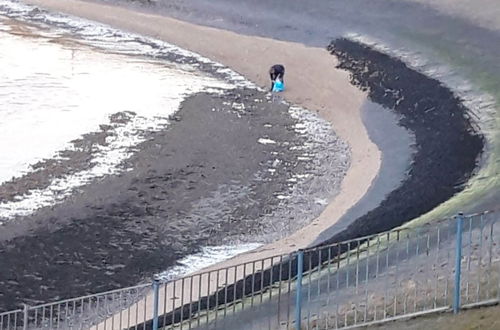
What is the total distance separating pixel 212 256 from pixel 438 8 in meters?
22.3

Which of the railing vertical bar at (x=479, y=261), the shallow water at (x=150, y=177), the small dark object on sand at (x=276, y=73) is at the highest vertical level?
the small dark object on sand at (x=276, y=73)

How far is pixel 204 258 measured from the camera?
72.6 feet

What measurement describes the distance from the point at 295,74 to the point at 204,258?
16.6 m

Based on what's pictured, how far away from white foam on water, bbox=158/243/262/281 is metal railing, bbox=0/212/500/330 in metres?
1.32

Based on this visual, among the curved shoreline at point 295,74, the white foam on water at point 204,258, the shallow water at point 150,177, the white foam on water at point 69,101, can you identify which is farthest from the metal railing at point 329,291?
the white foam on water at point 69,101

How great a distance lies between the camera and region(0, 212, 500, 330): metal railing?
14484mm

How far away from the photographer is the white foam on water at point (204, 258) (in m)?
21.3

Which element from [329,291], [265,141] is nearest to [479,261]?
[329,291]

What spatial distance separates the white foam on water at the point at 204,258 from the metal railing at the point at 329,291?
4.34ft

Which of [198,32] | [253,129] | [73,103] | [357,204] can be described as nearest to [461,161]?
[357,204]

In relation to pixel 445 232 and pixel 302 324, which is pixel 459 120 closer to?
pixel 445 232

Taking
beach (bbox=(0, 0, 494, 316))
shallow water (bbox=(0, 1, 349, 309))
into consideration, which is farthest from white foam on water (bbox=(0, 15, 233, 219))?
beach (bbox=(0, 0, 494, 316))

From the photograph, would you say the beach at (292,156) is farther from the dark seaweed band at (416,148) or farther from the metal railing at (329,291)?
the metal railing at (329,291)

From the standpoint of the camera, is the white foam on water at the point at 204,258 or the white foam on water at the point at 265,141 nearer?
the white foam on water at the point at 204,258
